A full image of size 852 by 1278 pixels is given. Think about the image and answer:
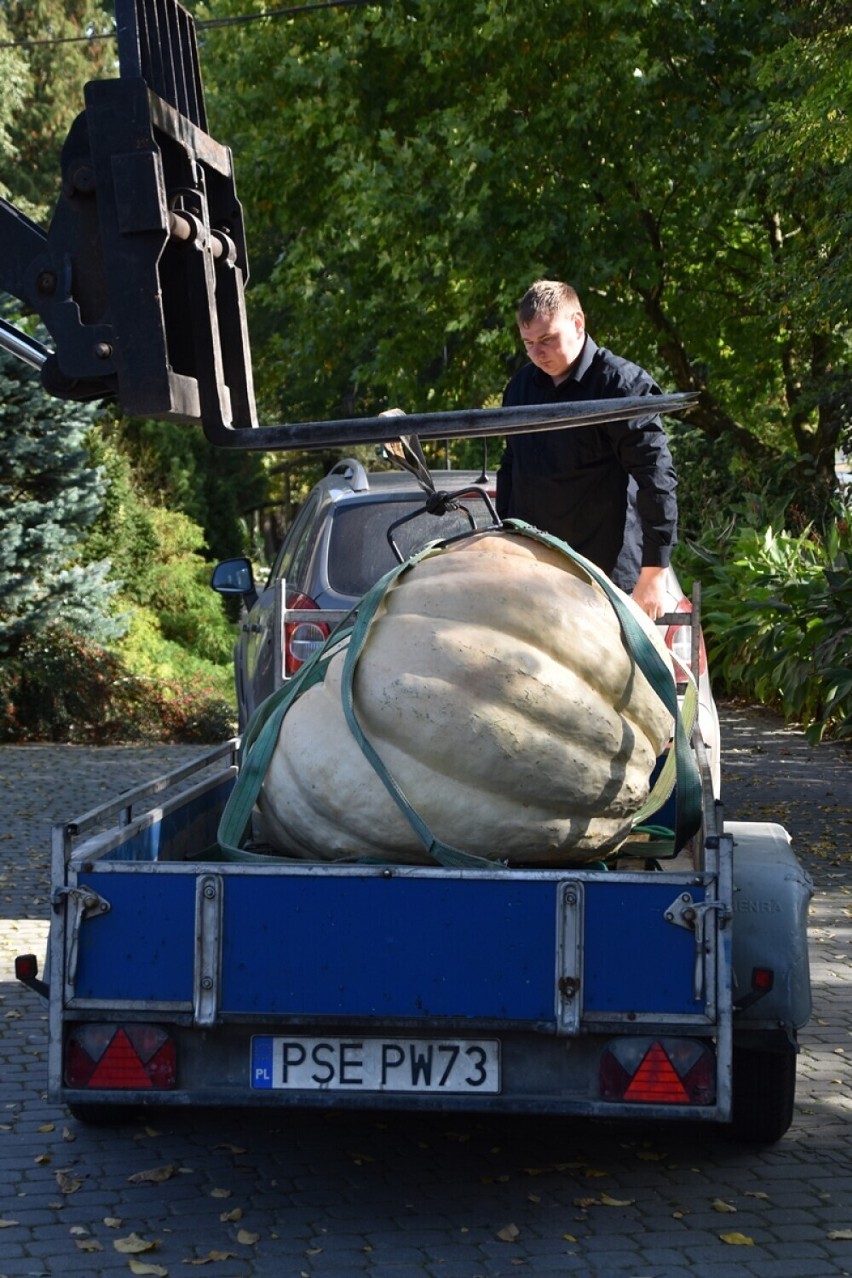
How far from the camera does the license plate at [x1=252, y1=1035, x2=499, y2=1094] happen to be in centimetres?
403

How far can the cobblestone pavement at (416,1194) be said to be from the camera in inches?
158

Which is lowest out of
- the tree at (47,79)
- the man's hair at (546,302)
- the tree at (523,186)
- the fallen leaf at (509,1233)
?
the fallen leaf at (509,1233)

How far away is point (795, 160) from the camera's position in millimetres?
11969

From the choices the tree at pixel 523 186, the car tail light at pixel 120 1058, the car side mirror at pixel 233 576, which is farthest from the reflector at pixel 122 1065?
the tree at pixel 523 186

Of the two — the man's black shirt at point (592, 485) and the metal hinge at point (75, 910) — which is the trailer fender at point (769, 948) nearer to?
the man's black shirt at point (592, 485)

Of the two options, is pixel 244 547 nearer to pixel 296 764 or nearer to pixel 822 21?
pixel 822 21

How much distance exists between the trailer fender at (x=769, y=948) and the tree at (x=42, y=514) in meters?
12.4

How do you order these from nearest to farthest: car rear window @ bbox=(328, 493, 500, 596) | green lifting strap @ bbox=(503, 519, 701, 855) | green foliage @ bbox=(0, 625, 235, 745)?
1. green lifting strap @ bbox=(503, 519, 701, 855)
2. car rear window @ bbox=(328, 493, 500, 596)
3. green foliage @ bbox=(0, 625, 235, 745)

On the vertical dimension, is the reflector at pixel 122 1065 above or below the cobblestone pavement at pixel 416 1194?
above

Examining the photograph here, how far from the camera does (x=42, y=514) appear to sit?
16.6 meters

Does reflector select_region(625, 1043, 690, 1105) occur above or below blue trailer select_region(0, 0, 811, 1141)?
below

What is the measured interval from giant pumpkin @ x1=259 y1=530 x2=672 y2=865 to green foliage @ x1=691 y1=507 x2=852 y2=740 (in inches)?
285

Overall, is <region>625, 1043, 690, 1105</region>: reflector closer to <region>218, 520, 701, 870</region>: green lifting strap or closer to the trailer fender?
the trailer fender

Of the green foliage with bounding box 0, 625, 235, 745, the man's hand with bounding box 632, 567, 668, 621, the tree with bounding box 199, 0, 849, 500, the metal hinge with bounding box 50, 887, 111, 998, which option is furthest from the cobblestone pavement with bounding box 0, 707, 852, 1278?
the tree with bounding box 199, 0, 849, 500
